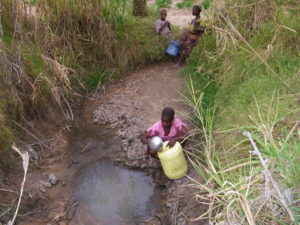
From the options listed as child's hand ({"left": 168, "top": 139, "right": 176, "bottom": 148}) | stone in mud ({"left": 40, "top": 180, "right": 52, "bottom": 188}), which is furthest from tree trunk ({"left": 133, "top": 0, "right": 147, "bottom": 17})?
stone in mud ({"left": 40, "top": 180, "right": 52, "bottom": 188})

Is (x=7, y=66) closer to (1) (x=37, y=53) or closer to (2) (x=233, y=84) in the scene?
(1) (x=37, y=53)

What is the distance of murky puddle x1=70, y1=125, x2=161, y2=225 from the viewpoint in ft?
11.9

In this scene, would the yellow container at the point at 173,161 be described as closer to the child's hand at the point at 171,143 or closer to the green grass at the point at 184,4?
→ the child's hand at the point at 171,143

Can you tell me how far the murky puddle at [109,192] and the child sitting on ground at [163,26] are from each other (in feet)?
7.43

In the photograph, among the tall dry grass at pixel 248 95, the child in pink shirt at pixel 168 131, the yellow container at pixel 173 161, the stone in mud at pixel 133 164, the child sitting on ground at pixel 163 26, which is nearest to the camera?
the tall dry grass at pixel 248 95

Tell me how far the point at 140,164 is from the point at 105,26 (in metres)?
2.25

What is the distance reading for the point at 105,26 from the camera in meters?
5.32

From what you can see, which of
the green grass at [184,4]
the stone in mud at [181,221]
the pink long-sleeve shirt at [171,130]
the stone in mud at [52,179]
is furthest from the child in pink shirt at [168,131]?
the green grass at [184,4]

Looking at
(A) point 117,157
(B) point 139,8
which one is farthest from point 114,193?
(B) point 139,8

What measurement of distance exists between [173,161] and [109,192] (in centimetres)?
84

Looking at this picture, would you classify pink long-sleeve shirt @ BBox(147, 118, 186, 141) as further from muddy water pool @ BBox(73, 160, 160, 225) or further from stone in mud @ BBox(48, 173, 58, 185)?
stone in mud @ BBox(48, 173, 58, 185)

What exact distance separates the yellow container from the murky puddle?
0.30 m

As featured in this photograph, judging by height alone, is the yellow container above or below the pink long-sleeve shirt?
below

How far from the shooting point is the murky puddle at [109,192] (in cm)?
361
